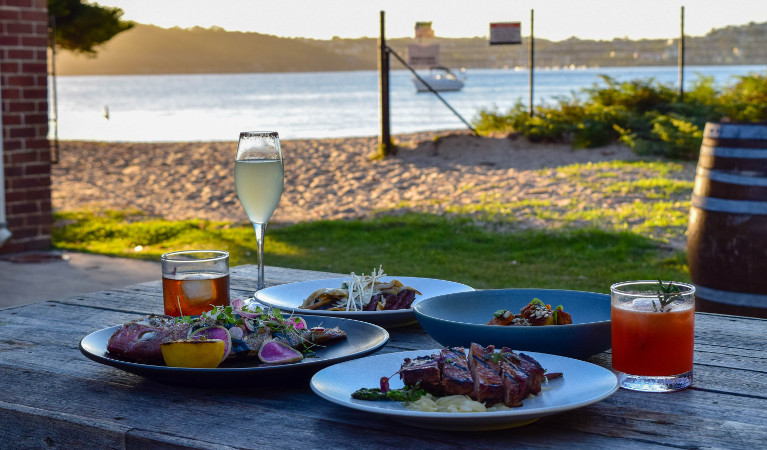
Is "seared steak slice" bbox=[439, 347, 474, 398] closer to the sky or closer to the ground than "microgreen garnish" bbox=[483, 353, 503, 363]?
closer to the ground

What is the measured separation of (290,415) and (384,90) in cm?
1061

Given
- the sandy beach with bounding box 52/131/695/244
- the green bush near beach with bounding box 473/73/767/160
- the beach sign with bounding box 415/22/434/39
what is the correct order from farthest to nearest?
the beach sign with bounding box 415/22/434/39, the green bush near beach with bounding box 473/73/767/160, the sandy beach with bounding box 52/131/695/244

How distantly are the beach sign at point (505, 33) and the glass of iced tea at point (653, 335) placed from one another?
11808 mm

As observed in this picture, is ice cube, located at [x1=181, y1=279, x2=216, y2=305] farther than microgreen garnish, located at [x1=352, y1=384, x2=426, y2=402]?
Yes

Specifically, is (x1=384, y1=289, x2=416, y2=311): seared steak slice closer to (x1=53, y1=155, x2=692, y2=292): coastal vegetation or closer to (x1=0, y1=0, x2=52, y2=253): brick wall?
(x1=53, y1=155, x2=692, y2=292): coastal vegetation

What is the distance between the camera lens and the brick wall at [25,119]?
5.86 meters

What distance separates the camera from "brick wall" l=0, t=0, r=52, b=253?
586 centimetres

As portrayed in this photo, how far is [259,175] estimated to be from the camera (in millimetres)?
1921

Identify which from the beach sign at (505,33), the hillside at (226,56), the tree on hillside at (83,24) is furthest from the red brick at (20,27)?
the hillside at (226,56)

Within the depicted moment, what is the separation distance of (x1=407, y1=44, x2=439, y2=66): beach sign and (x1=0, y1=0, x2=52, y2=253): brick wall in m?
7.44

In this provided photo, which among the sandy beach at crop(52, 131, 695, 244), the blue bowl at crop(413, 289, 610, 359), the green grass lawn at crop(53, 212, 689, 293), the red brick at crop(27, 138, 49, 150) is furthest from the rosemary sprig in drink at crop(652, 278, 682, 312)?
the sandy beach at crop(52, 131, 695, 244)

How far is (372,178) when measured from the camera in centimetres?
1069

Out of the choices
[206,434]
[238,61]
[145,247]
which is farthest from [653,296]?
[238,61]

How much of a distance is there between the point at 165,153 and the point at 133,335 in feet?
46.2
